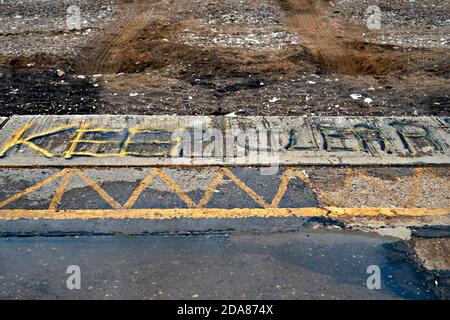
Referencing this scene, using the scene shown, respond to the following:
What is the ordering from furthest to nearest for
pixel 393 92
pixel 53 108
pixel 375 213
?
1. pixel 393 92
2. pixel 53 108
3. pixel 375 213

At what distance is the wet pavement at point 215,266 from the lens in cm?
391

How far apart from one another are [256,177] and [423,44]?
5.66 metres

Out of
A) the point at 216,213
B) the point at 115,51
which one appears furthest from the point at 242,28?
the point at 216,213

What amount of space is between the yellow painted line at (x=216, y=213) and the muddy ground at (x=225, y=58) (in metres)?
2.19

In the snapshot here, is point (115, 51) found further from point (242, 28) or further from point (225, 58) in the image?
point (242, 28)

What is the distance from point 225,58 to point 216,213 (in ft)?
14.4

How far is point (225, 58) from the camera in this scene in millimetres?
8508

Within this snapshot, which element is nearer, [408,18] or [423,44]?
[423,44]

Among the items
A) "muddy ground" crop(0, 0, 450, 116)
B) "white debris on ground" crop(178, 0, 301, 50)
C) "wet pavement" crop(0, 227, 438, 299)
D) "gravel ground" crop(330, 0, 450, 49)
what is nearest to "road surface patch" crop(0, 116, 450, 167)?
"muddy ground" crop(0, 0, 450, 116)

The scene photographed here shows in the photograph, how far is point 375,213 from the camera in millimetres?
4852

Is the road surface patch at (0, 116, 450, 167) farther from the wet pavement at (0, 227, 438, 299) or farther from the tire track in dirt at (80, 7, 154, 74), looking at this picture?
the tire track in dirt at (80, 7, 154, 74)

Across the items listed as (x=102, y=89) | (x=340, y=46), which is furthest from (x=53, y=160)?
(x=340, y=46)
